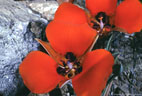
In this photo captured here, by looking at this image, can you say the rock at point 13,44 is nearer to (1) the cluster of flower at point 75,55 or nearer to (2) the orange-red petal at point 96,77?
(1) the cluster of flower at point 75,55

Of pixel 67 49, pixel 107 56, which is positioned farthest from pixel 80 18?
pixel 107 56

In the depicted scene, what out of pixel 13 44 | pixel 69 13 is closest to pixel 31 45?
pixel 13 44

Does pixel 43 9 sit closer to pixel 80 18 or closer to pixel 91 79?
pixel 80 18

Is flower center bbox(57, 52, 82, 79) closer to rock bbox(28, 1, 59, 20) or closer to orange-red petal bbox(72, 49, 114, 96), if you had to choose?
orange-red petal bbox(72, 49, 114, 96)

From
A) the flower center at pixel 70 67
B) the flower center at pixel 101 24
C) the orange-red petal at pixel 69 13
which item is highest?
the orange-red petal at pixel 69 13

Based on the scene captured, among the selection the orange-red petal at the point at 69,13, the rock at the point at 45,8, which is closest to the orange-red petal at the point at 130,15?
the orange-red petal at the point at 69,13
